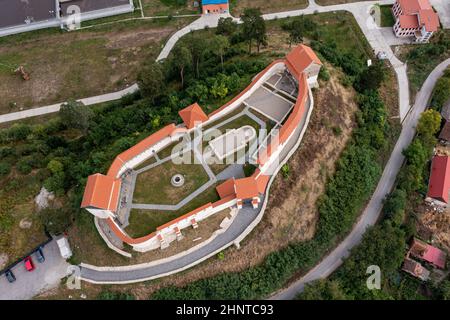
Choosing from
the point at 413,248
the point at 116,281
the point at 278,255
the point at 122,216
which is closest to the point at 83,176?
the point at 122,216

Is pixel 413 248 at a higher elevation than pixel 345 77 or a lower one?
lower

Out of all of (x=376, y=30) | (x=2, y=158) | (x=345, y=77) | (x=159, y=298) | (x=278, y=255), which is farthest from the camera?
(x=376, y=30)

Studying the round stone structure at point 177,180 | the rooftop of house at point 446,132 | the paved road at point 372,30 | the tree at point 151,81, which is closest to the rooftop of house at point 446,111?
the rooftop of house at point 446,132

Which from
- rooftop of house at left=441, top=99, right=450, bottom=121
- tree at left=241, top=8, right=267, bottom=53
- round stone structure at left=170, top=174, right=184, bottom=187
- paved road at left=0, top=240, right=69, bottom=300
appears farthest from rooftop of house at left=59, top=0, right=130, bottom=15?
rooftop of house at left=441, top=99, right=450, bottom=121

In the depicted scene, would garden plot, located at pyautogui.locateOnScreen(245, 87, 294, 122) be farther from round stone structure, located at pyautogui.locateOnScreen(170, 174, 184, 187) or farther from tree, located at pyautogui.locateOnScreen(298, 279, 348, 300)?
tree, located at pyautogui.locateOnScreen(298, 279, 348, 300)

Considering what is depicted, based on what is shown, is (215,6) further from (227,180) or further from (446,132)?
(446,132)

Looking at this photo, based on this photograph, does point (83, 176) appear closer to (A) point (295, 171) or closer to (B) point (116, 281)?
(B) point (116, 281)
